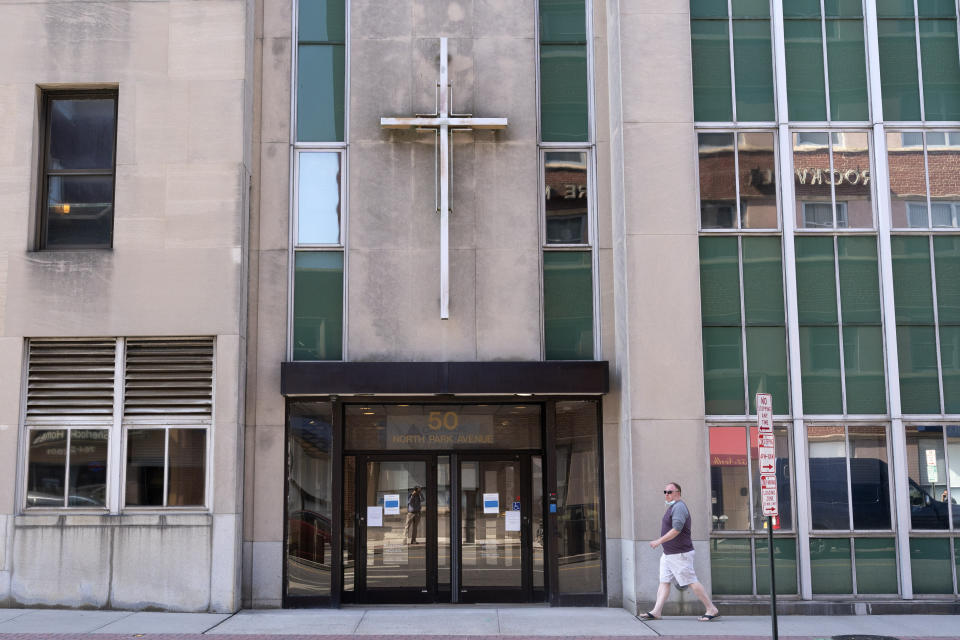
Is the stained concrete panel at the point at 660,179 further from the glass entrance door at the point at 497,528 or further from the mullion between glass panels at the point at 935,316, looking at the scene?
the glass entrance door at the point at 497,528

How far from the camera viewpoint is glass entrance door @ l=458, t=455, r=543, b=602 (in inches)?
560

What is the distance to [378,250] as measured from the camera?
46.8ft

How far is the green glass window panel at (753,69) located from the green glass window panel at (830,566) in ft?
20.6

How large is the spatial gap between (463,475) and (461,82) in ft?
20.0

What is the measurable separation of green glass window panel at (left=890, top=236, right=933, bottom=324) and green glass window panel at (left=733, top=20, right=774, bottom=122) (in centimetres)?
276

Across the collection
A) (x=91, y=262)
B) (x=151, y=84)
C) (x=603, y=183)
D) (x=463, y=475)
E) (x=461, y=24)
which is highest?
(x=461, y=24)

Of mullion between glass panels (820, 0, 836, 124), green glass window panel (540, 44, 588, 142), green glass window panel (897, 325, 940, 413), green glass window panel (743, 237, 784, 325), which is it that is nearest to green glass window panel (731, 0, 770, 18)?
mullion between glass panels (820, 0, 836, 124)

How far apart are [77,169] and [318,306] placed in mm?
4269

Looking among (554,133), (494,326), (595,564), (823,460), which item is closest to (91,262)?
(494,326)

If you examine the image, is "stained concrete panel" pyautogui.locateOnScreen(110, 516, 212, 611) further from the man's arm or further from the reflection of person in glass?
the man's arm

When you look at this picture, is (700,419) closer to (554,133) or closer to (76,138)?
(554,133)

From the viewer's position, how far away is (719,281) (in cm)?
1382

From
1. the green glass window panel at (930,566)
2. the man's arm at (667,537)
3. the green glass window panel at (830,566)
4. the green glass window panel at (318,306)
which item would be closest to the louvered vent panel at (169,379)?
the green glass window panel at (318,306)

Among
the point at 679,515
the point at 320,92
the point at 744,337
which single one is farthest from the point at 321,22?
the point at 679,515
